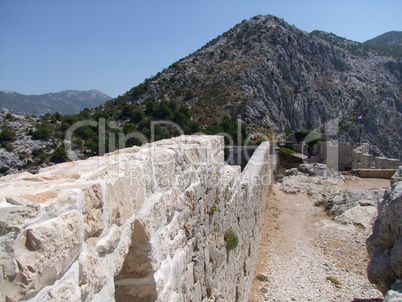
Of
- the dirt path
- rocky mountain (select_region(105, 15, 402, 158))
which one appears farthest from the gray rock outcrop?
rocky mountain (select_region(105, 15, 402, 158))

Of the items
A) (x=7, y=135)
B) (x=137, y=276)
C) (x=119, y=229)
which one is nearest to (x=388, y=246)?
(x=137, y=276)

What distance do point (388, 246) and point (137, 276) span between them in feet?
11.6

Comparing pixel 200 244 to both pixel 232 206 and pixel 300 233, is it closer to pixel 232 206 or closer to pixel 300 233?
pixel 232 206

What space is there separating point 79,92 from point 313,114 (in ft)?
183

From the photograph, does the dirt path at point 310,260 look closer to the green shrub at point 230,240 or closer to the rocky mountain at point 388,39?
the green shrub at point 230,240

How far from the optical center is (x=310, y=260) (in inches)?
250

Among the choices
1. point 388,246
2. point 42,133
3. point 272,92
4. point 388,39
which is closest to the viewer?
point 388,246

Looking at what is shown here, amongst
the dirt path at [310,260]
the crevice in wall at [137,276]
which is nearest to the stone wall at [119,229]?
the crevice in wall at [137,276]

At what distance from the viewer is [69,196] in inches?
50.8

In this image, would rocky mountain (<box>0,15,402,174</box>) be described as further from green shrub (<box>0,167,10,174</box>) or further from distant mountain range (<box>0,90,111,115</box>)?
distant mountain range (<box>0,90,111,115</box>)

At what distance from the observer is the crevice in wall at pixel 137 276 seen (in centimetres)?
185

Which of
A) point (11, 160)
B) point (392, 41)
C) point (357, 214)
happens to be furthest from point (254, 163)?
point (392, 41)

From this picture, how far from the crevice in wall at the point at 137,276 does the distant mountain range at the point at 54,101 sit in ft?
123

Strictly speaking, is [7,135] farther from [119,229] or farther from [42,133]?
[119,229]
